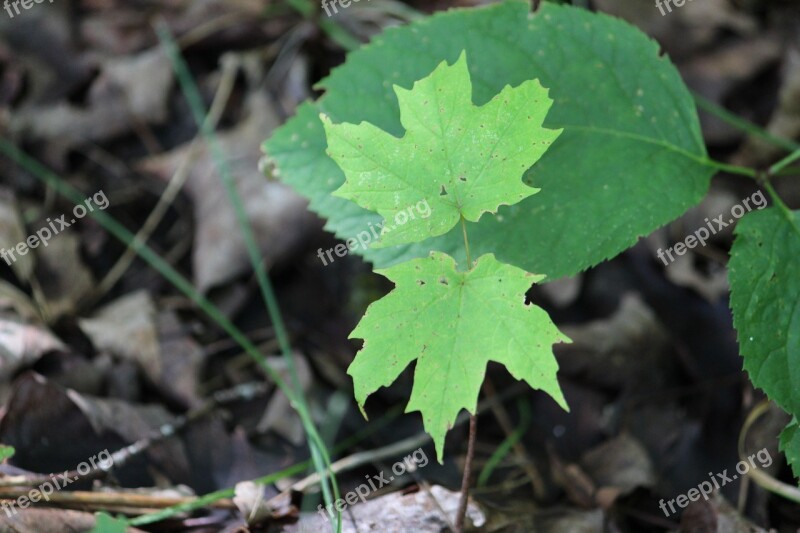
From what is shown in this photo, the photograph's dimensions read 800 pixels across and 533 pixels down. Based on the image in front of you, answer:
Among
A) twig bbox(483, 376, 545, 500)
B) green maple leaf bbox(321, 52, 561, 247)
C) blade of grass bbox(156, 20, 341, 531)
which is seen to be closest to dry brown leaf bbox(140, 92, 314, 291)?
blade of grass bbox(156, 20, 341, 531)

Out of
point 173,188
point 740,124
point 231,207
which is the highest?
point 173,188

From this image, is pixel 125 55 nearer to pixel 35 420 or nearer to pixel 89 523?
pixel 35 420

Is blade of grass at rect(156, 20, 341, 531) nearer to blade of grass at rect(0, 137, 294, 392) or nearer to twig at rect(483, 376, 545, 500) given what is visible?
blade of grass at rect(0, 137, 294, 392)

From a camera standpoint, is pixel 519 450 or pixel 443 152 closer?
pixel 443 152

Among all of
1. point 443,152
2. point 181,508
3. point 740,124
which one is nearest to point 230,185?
point 181,508

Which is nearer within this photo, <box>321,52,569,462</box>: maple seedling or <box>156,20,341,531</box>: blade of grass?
<box>321,52,569,462</box>: maple seedling

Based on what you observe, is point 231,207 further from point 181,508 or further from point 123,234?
point 181,508

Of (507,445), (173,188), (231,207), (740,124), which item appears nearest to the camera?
(507,445)
